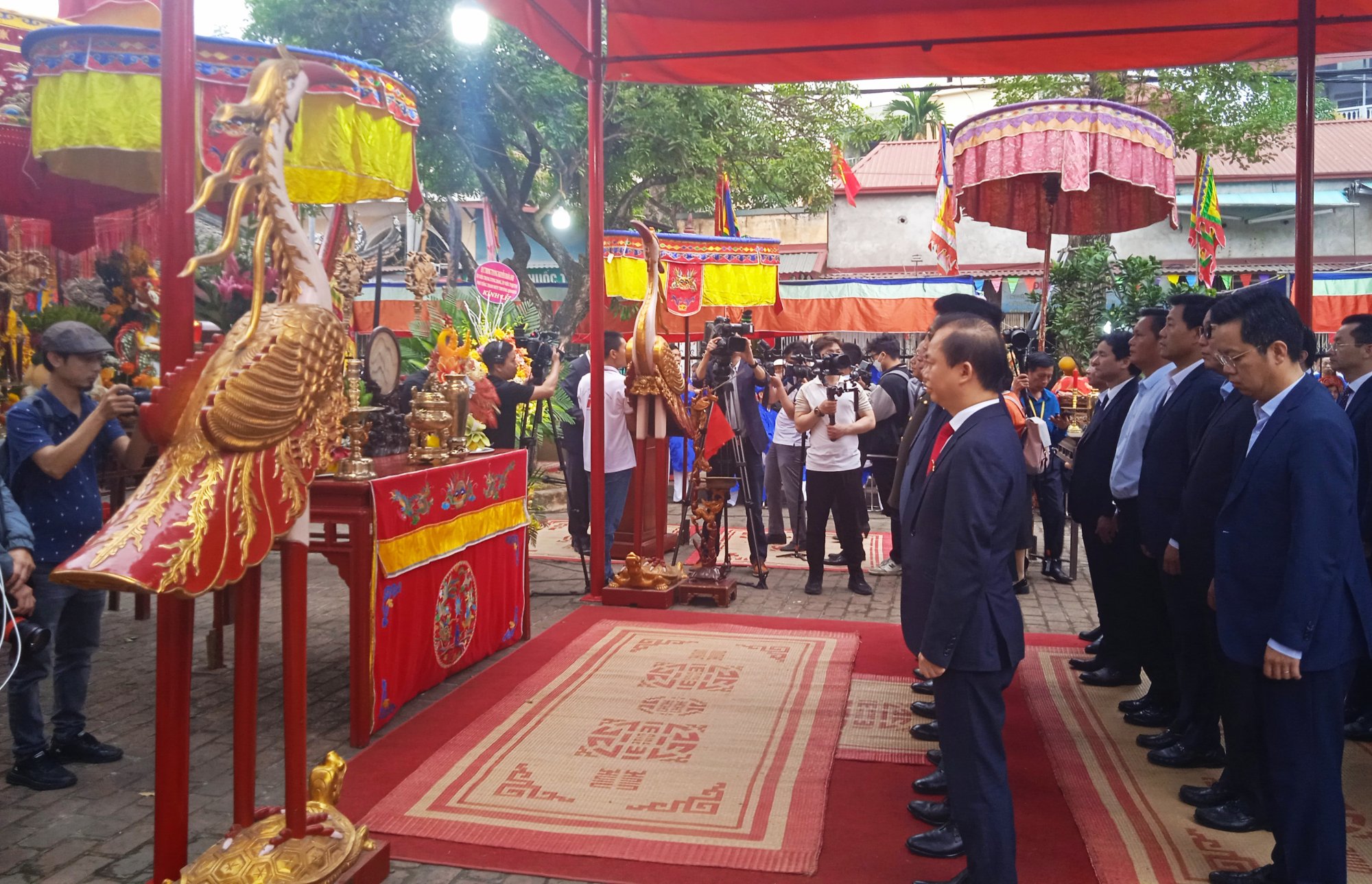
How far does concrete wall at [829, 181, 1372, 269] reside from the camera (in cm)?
1770

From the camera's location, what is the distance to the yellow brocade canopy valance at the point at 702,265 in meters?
8.90

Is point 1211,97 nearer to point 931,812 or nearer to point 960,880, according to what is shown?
point 931,812

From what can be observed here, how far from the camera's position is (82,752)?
3.58 m

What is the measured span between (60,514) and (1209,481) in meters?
4.03

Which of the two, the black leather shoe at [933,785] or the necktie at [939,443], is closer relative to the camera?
the necktie at [939,443]

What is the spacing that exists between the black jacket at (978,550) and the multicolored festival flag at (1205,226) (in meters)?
9.84

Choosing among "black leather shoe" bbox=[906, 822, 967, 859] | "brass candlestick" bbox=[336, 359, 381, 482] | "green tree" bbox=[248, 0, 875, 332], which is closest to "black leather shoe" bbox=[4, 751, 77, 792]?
"brass candlestick" bbox=[336, 359, 381, 482]

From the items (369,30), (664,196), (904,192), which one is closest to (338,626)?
(369,30)

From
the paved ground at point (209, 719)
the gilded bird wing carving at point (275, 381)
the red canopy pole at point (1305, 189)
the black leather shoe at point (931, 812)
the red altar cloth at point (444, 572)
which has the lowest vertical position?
the paved ground at point (209, 719)

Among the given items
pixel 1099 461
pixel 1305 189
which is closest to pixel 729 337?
pixel 1099 461

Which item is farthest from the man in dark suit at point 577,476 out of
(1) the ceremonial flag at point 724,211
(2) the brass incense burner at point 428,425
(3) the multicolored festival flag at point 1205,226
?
(3) the multicolored festival flag at point 1205,226

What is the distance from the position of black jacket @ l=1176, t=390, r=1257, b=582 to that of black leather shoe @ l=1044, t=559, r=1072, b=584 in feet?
11.7

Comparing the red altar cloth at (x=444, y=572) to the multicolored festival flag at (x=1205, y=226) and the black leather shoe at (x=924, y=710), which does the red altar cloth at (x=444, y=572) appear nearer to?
the black leather shoe at (x=924, y=710)

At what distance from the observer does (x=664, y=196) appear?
52.5 feet
